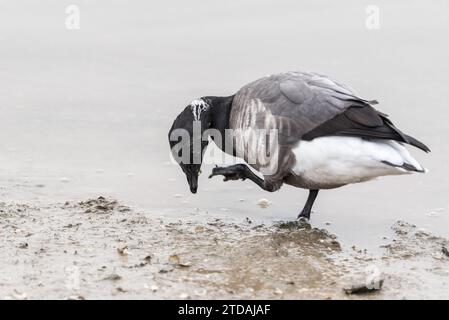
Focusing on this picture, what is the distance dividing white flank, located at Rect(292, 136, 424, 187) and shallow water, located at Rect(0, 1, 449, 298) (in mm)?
602

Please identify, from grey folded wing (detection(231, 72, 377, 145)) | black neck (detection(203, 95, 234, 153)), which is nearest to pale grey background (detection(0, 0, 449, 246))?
black neck (detection(203, 95, 234, 153))

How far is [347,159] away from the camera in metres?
6.87

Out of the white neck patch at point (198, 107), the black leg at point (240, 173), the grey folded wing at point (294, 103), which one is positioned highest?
the grey folded wing at point (294, 103)

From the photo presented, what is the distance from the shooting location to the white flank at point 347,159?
6711 millimetres

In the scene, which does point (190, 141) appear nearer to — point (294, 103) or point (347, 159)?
point (294, 103)

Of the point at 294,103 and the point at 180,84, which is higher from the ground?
the point at 294,103

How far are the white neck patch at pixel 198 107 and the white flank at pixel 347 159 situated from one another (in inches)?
47.7

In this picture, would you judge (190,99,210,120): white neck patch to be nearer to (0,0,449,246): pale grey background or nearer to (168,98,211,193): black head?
(168,98,211,193): black head

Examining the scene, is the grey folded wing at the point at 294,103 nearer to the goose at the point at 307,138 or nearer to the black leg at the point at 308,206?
the goose at the point at 307,138

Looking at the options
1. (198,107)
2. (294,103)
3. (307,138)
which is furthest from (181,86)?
(307,138)

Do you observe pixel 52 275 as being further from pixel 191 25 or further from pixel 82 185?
pixel 191 25

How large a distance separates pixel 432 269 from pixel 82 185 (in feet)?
12.6

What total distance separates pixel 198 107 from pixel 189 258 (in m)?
2.06

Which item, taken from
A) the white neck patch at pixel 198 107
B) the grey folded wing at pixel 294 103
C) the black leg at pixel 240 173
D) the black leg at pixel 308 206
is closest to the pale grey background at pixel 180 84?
the black leg at pixel 308 206
